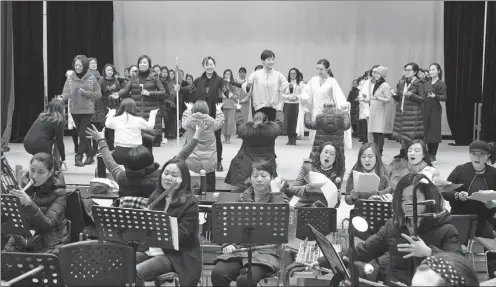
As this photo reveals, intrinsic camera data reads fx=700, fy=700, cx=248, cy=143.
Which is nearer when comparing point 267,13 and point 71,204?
point 71,204

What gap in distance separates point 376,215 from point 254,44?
11.4 metres

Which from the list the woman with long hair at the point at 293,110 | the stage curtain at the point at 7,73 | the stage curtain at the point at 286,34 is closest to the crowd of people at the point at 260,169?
the woman with long hair at the point at 293,110

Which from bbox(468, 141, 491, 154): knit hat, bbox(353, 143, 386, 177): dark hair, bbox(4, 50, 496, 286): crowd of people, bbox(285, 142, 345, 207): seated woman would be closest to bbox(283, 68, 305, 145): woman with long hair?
bbox(4, 50, 496, 286): crowd of people

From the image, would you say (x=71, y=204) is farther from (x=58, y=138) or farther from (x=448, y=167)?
(x=448, y=167)

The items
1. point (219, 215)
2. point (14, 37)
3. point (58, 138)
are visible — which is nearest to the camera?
point (219, 215)

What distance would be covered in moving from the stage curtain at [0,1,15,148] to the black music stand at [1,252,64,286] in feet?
28.9

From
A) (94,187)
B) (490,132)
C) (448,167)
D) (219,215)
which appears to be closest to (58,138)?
(94,187)

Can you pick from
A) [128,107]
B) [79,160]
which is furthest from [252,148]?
[79,160]

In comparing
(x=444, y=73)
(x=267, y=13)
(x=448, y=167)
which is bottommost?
(x=448, y=167)

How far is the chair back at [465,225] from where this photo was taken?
16.1 feet

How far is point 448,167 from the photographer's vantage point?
1028 centimetres

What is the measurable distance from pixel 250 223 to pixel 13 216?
58.2 inches

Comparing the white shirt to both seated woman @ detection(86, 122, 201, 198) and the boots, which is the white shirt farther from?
seated woman @ detection(86, 122, 201, 198)

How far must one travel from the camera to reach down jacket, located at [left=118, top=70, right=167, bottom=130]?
9508mm
